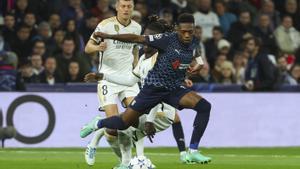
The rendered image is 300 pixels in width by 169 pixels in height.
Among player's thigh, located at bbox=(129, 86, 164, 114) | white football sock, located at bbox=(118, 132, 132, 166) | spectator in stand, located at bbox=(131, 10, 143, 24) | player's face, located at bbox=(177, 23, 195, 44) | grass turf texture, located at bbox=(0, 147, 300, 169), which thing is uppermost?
player's face, located at bbox=(177, 23, 195, 44)

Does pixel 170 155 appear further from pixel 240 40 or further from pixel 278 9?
pixel 278 9

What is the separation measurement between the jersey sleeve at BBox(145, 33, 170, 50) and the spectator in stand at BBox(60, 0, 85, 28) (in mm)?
10230

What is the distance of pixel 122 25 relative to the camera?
51.2 feet

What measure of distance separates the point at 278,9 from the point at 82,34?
6434 millimetres

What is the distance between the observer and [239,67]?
2391cm

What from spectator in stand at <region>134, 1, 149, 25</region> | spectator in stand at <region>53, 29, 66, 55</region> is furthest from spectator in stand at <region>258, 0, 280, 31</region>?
spectator in stand at <region>53, 29, 66, 55</region>

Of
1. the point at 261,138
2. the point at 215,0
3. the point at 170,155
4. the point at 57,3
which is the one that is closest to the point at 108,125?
the point at 170,155

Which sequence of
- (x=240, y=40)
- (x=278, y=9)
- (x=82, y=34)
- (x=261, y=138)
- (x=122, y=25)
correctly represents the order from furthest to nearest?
(x=278, y=9) < (x=240, y=40) < (x=82, y=34) < (x=261, y=138) < (x=122, y=25)

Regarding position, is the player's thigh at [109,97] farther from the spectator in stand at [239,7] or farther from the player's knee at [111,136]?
the spectator in stand at [239,7]

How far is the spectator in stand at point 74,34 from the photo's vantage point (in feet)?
75.5

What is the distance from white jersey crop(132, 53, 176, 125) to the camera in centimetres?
1457

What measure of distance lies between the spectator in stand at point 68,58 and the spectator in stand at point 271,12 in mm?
6233

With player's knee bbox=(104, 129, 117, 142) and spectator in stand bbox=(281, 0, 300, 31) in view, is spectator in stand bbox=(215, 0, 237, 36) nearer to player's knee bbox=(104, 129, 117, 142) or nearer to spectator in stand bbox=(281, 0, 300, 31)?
spectator in stand bbox=(281, 0, 300, 31)

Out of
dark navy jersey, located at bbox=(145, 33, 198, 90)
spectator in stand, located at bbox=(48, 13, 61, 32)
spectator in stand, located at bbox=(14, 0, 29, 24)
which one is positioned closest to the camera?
dark navy jersey, located at bbox=(145, 33, 198, 90)
